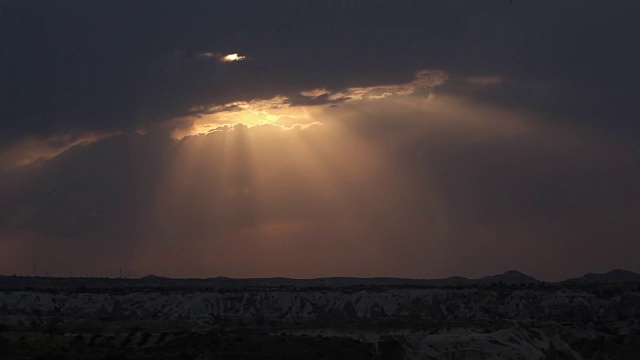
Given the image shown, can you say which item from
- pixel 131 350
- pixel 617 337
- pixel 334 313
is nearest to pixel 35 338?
pixel 131 350

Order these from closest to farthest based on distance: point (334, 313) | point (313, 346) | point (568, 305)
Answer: point (313, 346) → point (568, 305) → point (334, 313)

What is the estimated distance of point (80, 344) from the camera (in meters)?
59.3

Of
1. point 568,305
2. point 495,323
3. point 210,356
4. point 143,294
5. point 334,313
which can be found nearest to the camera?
point 210,356

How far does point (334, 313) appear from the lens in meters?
142

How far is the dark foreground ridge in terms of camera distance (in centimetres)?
6244

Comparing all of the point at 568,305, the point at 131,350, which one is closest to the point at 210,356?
the point at 131,350

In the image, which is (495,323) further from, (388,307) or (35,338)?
(35,338)

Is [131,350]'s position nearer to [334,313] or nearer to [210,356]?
[210,356]

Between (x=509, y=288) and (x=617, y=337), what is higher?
(x=509, y=288)

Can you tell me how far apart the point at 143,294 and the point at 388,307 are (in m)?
44.1

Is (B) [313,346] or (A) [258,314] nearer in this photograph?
(B) [313,346]

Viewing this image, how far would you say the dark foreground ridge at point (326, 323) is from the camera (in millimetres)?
62438

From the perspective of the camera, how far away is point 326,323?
117m

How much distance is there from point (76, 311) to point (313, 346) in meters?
85.4
